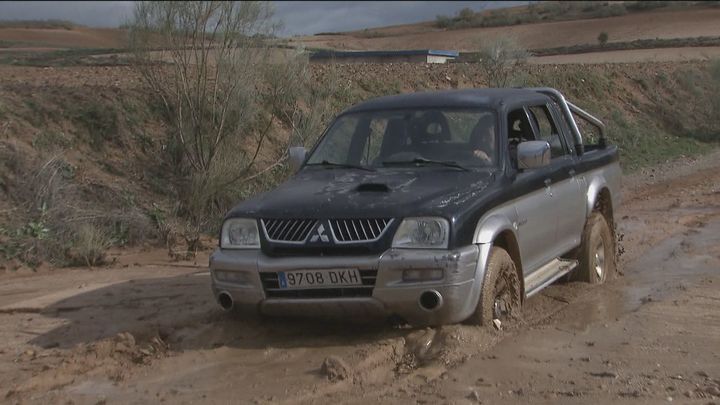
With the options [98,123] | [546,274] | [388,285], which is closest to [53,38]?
[98,123]

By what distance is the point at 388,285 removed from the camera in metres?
6.05

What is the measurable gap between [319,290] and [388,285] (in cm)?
46

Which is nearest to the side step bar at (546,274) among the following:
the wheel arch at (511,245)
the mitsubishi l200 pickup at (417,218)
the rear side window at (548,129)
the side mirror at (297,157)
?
the mitsubishi l200 pickup at (417,218)

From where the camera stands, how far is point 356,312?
6.20 meters

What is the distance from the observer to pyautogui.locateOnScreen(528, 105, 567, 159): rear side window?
8.04 meters

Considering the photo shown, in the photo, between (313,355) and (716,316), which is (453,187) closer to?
(313,355)

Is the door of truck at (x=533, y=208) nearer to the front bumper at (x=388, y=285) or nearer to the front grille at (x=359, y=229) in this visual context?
the front bumper at (x=388, y=285)

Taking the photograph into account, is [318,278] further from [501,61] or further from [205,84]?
[501,61]

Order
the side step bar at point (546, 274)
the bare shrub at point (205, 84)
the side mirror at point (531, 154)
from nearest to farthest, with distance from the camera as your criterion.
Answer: the side mirror at point (531, 154)
the side step bar at point (546, 274)
the bare shrub at point (205, 84)

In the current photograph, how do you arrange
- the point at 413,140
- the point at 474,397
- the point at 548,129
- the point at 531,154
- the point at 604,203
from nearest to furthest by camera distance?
the point at 474,397 → the point at 531,154 → the point at 413,140 → the point at 548,129 → the point at 604,203

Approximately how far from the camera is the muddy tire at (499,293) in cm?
633

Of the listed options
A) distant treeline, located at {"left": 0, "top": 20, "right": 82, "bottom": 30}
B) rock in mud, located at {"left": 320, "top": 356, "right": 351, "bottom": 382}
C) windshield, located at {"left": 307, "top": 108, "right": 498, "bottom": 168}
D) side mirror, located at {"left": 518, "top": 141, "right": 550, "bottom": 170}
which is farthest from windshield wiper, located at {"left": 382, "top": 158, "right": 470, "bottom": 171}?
distant treeline, located at {"left": 0, "top": 20, "right": 82, "bottom": 30}

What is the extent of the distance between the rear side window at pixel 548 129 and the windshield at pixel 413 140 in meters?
0.78

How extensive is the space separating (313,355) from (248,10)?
853cm
